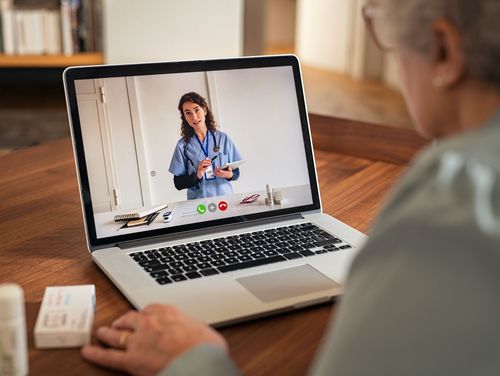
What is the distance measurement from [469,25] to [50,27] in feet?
10.2

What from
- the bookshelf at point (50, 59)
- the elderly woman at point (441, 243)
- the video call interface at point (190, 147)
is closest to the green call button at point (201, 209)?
the video call interface at point (190, 147)

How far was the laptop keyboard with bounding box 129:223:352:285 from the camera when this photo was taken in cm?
104

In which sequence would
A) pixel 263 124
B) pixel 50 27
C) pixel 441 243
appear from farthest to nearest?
pixel 50 27, pixel 263 124, pixel 441 243

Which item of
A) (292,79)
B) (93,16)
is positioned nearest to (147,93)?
(292,79)

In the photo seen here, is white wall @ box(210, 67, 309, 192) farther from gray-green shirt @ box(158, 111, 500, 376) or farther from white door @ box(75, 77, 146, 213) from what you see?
gray-green shirt @ box(158, 111, 500, 376)

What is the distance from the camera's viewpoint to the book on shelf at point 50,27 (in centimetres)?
343

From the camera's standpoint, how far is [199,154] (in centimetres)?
118

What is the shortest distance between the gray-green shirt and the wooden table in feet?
0.82

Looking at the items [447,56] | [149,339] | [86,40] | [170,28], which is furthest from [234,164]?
[86,40]

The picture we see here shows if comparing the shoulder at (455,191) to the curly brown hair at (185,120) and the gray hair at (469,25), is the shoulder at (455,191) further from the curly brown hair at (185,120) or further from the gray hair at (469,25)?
the curly brown hair at (185,120)

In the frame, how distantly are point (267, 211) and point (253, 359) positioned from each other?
404 mm

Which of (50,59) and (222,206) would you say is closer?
(222,206)

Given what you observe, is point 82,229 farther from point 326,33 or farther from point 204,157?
point 326,33

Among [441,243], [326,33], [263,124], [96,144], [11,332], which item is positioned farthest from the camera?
[326,33]
